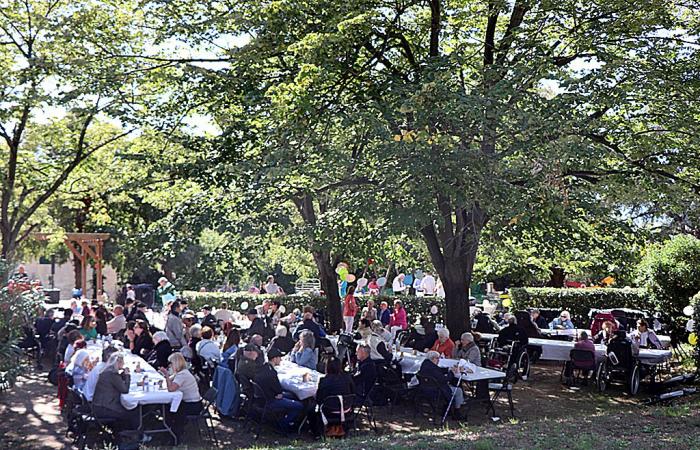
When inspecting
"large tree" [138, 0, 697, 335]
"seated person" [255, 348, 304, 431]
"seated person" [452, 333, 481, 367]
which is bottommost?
"seated person" [255, 348, 304, 431]

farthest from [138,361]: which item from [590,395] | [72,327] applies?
[590,395]

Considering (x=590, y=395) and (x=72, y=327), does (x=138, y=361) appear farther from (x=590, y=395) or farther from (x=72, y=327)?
(x=590, y=395)

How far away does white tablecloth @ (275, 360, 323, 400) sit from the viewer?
33.6 ft

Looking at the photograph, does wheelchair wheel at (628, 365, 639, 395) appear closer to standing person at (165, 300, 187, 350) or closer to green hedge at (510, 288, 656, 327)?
standing person at (165, 300, 187, 350)

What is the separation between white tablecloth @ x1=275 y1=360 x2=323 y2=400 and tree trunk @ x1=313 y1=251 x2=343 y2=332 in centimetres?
765

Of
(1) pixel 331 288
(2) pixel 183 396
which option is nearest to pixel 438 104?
(2) pixel 183 396

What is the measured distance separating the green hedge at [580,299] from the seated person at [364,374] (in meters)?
14.9

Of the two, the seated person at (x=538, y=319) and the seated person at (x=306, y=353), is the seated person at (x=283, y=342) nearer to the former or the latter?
the seated person at (x=306, y=353)

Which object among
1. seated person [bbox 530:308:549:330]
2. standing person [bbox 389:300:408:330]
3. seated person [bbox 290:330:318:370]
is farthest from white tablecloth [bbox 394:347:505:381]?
standing person [bbox 389:300:408:330]

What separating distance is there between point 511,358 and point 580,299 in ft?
42.0

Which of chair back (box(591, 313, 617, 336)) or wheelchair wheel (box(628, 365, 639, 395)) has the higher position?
chair back (box(591, 313, 617, 336))

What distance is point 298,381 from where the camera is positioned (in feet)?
35.1

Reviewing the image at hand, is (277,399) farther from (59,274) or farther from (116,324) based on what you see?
(59,274)

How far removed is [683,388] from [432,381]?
5.38m
